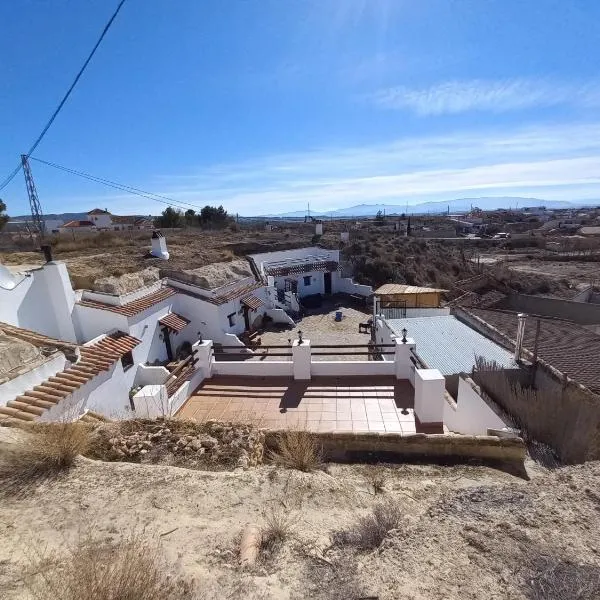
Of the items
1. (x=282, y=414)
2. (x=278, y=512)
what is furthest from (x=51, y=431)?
(x=282, y=414)

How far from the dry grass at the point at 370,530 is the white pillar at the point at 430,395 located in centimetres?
420

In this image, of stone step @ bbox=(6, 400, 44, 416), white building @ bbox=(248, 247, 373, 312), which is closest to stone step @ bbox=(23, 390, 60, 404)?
stone step @ bbox=(6, 400, 44, 416)

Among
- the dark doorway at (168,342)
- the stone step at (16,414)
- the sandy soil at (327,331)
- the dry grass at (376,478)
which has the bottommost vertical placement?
the sandy soil at (327,331)

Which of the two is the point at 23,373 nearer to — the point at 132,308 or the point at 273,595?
the point at 132,308

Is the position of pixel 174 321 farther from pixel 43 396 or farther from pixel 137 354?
pixel 43 396

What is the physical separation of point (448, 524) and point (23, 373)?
24.5 ft

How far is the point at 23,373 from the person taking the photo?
6.58 meters

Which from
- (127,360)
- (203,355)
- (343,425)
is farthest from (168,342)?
(343,425)

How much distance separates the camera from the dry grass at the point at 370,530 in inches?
112

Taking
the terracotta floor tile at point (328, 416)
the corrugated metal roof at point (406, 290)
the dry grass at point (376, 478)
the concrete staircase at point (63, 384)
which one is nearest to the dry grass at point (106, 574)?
the dry grass at point (376, 478)

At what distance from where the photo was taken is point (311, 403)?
26.6ft

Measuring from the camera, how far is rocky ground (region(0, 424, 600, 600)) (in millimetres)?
2441

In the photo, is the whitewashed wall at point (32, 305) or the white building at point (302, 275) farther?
the white building at point (302, 275)

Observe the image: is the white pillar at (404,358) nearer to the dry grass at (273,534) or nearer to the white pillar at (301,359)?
the white pillar at (301,359)
